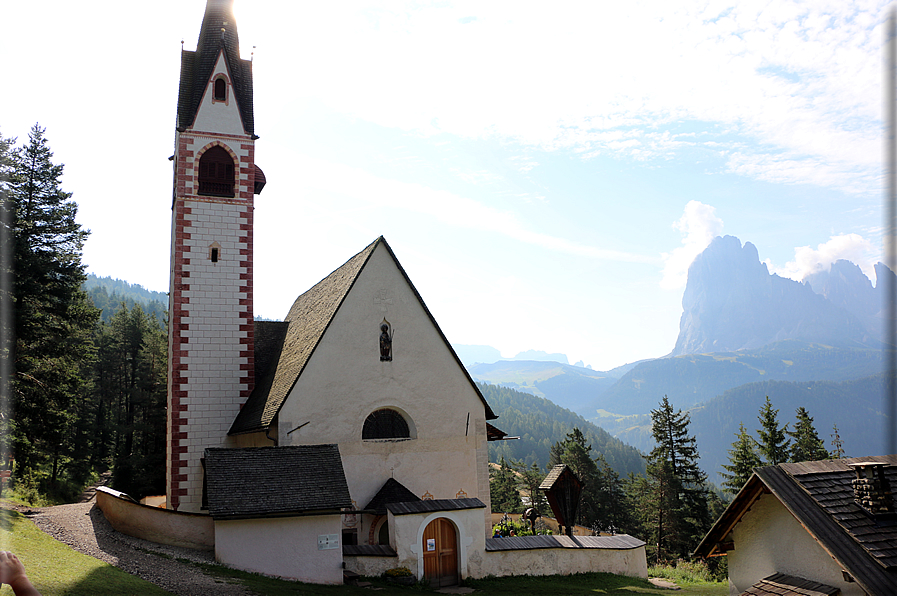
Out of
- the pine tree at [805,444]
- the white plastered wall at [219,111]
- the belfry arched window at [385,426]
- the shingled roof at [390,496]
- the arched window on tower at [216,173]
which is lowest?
the pine tree at [805,444]

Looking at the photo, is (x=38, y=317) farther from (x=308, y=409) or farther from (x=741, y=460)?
(x=741, y=460)

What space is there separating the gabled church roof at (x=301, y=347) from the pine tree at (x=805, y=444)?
4784cm

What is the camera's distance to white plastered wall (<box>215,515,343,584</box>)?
16422 mm

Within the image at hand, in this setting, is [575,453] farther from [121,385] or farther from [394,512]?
[394,512]

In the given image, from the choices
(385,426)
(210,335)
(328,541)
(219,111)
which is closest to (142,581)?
(328,541)

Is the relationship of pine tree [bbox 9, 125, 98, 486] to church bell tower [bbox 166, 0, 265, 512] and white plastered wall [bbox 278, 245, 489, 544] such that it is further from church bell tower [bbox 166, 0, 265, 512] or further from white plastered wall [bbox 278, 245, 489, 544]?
white plastered wall [bbox 278, 245, 489, 544]

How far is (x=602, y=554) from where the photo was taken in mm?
21078

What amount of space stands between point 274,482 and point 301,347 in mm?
6901

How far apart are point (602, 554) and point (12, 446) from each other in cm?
2531

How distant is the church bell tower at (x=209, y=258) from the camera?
2452 centimetres

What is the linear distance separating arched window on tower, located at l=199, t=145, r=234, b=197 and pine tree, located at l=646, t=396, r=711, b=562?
49.4 metres

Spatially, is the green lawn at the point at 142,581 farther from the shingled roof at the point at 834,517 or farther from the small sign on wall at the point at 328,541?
the shingled roof at the point at 834,517

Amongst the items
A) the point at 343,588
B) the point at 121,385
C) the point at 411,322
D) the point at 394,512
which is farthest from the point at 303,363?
the point at 121,385

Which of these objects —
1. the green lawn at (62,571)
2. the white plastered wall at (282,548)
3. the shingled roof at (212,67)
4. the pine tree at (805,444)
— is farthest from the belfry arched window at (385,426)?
the pine tree at (805,444)
